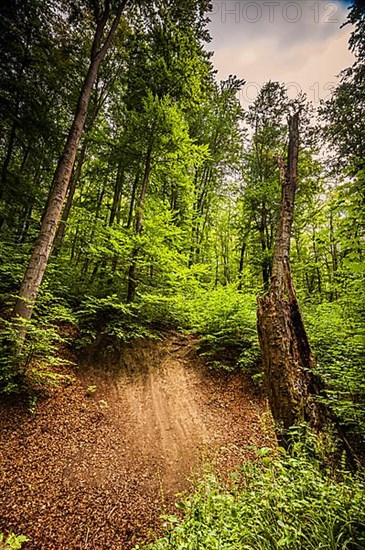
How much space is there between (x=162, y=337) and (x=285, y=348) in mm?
5070

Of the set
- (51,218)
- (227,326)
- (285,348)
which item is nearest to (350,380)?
(285,348)

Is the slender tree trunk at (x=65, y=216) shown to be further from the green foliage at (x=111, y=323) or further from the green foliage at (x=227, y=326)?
the green foliage at (x=227, y=326)

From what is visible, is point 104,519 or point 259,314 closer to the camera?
point 104,519

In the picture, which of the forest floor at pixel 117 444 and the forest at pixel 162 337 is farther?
the forest floor at pixel 117 444

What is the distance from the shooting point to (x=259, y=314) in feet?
14.2

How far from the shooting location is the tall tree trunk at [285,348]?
352 centimetres

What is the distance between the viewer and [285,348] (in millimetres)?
3939

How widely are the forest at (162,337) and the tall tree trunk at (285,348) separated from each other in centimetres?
3

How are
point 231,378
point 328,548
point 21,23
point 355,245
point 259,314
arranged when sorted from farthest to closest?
point 21,23, point 231,378, point 259,314, point 355,245, point 328,548

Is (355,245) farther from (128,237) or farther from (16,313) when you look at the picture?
(16,313)

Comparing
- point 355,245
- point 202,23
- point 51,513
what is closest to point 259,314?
point 355,245

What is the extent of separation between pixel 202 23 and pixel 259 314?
1105 cm

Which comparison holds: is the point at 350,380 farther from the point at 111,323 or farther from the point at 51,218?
the point at 51,218

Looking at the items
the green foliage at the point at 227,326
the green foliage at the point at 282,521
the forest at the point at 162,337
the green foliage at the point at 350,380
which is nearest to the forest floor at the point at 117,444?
the forest at the point at 162,337
